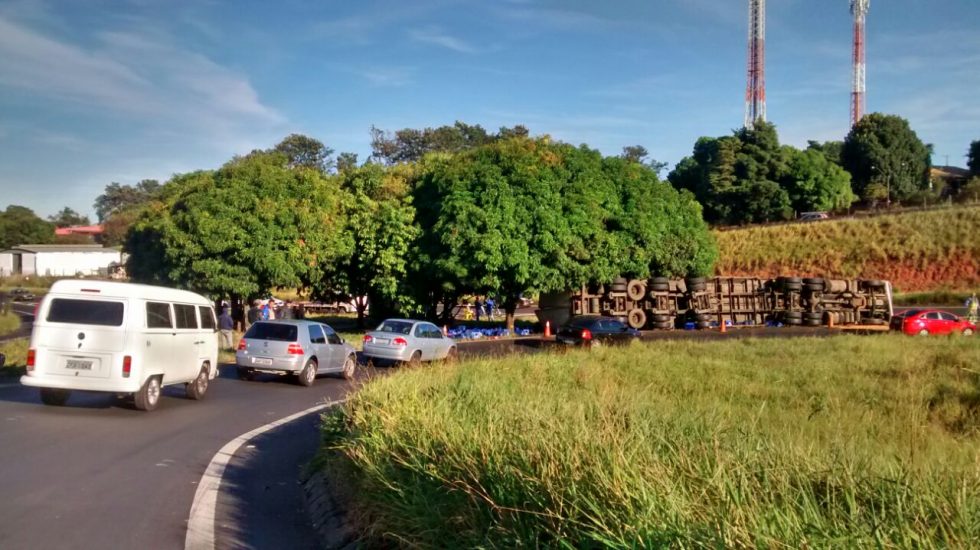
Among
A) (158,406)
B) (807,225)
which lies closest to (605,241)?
(158,406)

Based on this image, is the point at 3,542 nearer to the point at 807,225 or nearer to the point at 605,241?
the point at 605,241

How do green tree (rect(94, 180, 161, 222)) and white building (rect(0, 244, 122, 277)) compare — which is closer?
white building (rect(0, 244, 122, 277))

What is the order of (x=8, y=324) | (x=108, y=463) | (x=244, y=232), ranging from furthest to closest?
(x=8, y=324)
(x=244, y=232)
(x=108, y=463)

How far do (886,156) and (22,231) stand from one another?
8858 cm

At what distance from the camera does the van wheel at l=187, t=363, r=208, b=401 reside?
16.9 metres


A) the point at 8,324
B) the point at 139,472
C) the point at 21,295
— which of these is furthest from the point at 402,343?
the point at 21,295

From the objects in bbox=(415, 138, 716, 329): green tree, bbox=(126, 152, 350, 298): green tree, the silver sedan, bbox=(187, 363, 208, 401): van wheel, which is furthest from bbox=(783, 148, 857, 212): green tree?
bbox=(187, 363, 208, 401): van wheel

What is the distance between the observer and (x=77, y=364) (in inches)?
546

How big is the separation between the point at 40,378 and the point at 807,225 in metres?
68.6

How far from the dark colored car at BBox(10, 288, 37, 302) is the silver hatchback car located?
153 ft

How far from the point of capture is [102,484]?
9320 millimetres

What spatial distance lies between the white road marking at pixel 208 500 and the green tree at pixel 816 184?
7615 cm

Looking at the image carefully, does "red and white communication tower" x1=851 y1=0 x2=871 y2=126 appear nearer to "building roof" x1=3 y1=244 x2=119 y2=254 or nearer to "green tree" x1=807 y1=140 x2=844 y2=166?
"green tree" x1=807 y1=140 x2=844 y2=166

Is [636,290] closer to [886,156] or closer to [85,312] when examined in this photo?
[85,312]
